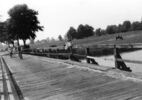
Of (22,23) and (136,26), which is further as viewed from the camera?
(136,26)

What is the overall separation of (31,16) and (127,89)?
5677 centimetres

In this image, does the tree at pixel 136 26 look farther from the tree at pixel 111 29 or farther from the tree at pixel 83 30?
the tree at pixel 83 30

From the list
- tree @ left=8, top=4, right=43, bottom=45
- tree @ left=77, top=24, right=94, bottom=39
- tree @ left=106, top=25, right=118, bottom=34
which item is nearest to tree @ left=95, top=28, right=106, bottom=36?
tree @ left=77, top=24, right=94, bottom=39

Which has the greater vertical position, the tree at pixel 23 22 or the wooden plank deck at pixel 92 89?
the tree at pixel 23 22

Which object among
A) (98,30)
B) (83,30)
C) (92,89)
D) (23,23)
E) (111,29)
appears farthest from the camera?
(98,30)

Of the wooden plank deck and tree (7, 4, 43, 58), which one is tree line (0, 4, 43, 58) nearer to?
tree (7, 4, 43, 58)

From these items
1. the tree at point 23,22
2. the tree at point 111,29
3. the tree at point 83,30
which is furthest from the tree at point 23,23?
the tree at point 111,29

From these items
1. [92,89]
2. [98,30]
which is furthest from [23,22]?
[98,30]

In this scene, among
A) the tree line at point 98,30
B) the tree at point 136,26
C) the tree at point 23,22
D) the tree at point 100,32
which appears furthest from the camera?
the tree at point 100,32

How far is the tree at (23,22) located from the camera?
6147cm

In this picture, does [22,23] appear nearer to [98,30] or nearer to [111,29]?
[111,29]

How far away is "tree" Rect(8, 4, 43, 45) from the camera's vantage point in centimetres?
6147

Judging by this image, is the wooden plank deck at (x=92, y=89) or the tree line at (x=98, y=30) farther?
the tree line at (x=98, y=30)

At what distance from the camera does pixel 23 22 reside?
2436 inches
